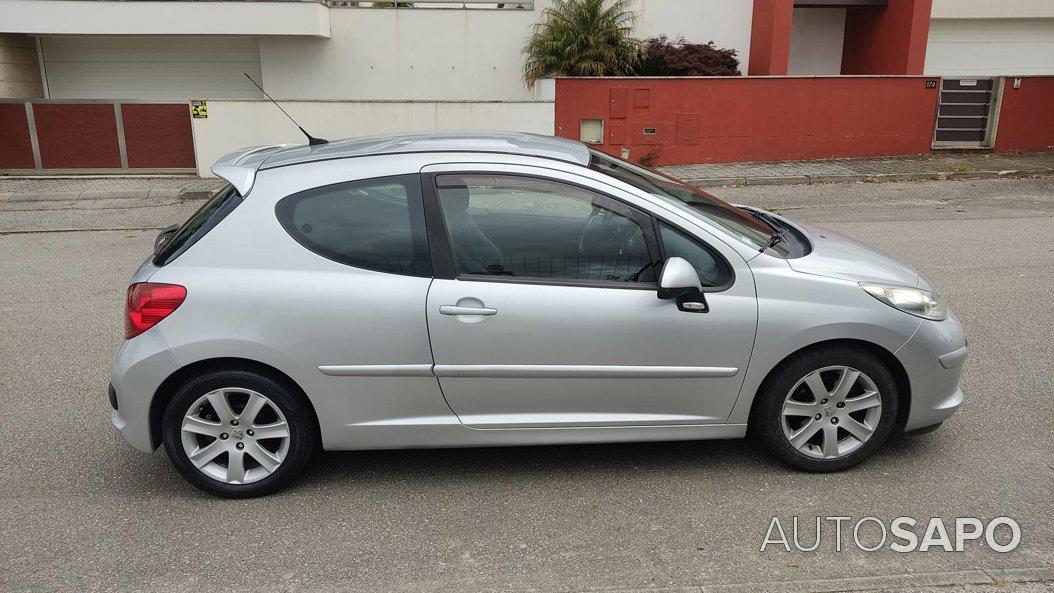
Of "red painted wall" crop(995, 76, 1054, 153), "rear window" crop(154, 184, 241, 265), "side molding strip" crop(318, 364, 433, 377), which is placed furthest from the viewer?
"red painted wall" crop(995, 76, 1054, 153)

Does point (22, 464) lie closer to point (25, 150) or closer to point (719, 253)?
point (719, 253)

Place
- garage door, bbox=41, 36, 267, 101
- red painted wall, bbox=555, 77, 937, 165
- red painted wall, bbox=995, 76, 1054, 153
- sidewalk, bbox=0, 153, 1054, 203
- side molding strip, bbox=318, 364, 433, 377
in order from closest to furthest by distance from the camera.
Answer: side molding strip, bbox=318, 364, 433, 377 → sidewalk, bbox=0, 153, 1054, 203 → red painted wall, bbox=555, 77, 937, 165 → red painted wall, bbox=995, 76, 1054, 153 → garage door, bbox=41, 36, 267, 101

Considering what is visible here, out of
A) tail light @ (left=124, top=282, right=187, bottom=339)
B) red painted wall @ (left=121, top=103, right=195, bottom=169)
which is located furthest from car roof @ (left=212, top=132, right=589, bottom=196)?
red painted wall @ (left=121, top=103, right=195, bottom=169)

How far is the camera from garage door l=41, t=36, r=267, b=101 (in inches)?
754

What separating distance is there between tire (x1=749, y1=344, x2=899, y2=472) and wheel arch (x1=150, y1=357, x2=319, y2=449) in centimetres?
213

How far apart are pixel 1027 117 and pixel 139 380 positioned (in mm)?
18028

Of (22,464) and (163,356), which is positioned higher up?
(163,356)

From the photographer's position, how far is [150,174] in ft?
51.9

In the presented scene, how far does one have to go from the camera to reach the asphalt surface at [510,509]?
3324mm

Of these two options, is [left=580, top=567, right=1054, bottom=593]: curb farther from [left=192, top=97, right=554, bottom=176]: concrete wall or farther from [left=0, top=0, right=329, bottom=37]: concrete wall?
[left=0, top=0, right=329, bottom=37]: concrete wall

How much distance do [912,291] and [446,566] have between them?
99.3 inches

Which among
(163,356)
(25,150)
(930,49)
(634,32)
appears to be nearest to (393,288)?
(163,356)

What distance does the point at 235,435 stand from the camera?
3850 mm

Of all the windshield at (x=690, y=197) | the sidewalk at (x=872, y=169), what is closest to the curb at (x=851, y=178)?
the sidewalk at (x=872, y=169)
